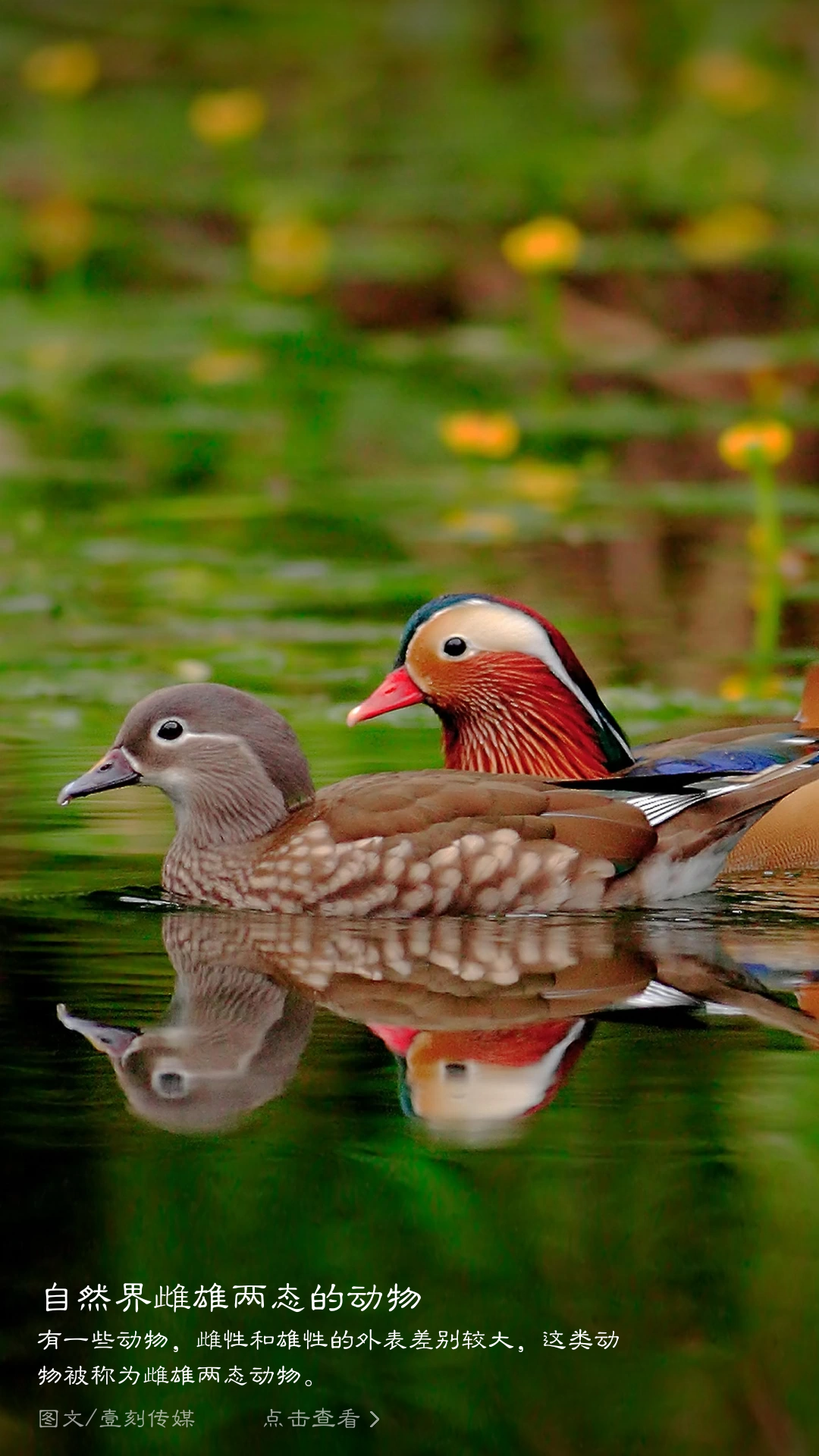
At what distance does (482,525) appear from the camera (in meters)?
9.93

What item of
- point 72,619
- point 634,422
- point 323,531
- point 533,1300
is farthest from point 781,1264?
point 634,422

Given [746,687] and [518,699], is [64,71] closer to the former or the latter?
[746,687]

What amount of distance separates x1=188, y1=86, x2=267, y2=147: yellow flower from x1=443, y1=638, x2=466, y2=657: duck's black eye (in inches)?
453

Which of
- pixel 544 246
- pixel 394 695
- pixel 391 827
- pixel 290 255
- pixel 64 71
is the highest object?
pixel 64 71

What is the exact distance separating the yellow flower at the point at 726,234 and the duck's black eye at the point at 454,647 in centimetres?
833

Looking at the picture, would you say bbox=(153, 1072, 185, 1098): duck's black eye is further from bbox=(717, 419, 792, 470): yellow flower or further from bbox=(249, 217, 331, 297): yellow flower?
bbox=(249, 217, 331, 297): yellow flower

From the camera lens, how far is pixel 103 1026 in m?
4.74

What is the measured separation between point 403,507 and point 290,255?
510cm

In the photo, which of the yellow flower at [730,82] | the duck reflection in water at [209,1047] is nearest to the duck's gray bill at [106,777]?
the duck reflection in water at [209,1047]

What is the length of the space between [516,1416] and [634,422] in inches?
321

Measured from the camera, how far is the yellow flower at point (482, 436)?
412 inches

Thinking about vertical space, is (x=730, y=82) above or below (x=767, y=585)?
above

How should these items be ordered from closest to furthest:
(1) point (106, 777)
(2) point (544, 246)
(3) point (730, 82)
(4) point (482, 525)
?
(1) point (106, 777) → (4) point (482, 525) → (2) point (544, 246) → (3) point (730, 82)

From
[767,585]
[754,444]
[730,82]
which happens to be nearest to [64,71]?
[730,82]
